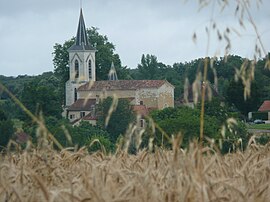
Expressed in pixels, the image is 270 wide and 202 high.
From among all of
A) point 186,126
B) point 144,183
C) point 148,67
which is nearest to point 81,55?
point 148,67

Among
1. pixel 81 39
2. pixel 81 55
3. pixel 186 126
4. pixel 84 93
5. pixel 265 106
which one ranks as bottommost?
pixel 186 126

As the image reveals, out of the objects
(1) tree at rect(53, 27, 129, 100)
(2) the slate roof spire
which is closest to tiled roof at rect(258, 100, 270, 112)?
(1) tree at rect(53, 27, 129, 100)

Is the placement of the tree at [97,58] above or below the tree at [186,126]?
above

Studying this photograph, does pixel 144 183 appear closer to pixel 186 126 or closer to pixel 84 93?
pixel 186 126

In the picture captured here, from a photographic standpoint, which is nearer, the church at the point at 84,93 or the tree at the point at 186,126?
the tree at the point at 186,126

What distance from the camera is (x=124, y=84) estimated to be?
76.7 m

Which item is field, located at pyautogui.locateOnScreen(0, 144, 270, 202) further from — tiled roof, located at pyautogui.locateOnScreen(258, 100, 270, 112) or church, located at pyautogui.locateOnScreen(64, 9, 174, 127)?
church, located at pyautogui.locateOnScreen(64, 9, 174, 127)

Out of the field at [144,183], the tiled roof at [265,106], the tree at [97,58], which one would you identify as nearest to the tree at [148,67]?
the tree at [97,58]

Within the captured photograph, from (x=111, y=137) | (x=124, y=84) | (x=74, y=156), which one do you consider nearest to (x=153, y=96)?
(x=124, y=84)

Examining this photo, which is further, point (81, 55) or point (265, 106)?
point (81, 55)

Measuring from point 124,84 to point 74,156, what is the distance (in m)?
73.2

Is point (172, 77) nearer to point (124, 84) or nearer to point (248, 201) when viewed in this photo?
point (124, 84)

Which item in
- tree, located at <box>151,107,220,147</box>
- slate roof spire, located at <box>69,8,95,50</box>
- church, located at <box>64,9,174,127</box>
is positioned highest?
slate roof spire, located at <box>69,8,95,50</box>

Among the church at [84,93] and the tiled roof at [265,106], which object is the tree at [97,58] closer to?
the church at [84,93]
